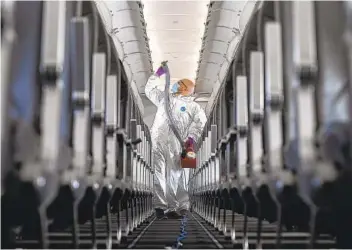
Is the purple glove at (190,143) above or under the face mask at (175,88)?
under

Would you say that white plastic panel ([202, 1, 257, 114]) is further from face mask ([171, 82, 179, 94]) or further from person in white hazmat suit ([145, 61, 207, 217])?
face mask ([171, 82, 179, 94])

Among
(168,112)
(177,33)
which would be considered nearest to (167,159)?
(168,112)

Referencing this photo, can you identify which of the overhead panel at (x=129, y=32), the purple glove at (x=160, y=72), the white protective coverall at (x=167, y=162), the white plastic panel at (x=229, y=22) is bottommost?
the white protective coverall at (x=167, y=162)

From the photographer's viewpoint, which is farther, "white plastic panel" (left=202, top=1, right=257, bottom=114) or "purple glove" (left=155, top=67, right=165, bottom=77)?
"purple glove" (left=155, top=67, right=165, bottom=77)

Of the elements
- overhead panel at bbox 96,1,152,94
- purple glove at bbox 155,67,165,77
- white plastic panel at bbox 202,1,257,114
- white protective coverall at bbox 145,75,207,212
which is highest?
overhead panel at bbox 96,1,152,94

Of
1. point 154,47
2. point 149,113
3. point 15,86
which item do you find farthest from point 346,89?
point 149,113

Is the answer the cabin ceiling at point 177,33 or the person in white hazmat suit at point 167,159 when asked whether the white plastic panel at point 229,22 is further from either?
the person in white hazmat suit at point 167,159

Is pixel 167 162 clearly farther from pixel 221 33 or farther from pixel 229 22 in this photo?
pixel 229 22

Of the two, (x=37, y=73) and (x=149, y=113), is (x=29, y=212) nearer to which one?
(x=37, y=73)

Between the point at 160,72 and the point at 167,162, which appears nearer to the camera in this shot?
the point at 167,162

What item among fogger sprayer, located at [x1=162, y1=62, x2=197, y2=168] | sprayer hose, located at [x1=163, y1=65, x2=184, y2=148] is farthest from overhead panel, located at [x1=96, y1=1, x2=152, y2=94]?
fogger sprayer, located at [x1=162, y1=62, x2=197, y2=168]

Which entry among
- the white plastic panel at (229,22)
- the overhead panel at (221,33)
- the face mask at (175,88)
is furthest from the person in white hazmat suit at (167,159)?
the face mask at (175,88)

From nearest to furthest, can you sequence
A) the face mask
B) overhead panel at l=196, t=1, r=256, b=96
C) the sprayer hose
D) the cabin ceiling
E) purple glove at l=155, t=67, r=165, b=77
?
overhead panel at l=196, t=1, r=256, b=96
the cabin ceiling
the sprayer hose
purple glove at l=155, t=67, r=165, b=77
the face mask

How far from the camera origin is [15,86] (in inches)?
78.1
